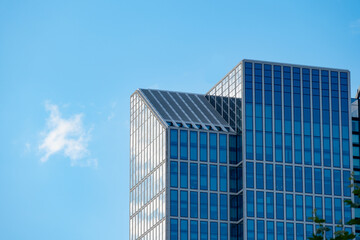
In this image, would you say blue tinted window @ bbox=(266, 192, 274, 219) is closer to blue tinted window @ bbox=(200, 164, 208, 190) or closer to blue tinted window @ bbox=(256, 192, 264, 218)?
blue tinted window @ bbox=(256, 192, 264, 218)

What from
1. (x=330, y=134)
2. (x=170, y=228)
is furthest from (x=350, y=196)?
(x=170, y=228)

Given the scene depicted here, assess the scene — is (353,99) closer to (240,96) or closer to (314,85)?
(314,85)

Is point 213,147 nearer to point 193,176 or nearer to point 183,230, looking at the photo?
point 193,176

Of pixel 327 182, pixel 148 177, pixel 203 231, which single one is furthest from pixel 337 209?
pixel 148 177

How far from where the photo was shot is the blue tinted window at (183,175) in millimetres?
176625

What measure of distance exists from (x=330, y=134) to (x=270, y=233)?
2329 centimetres

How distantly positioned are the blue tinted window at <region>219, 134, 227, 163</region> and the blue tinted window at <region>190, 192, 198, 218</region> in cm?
826

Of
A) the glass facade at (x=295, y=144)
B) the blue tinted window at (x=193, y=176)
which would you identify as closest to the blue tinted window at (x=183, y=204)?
the blue tinted window at (x=193, y=176)

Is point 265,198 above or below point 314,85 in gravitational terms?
below

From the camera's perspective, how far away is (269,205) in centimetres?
17662

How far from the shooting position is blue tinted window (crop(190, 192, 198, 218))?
575 ft

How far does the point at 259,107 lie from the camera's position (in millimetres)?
181375

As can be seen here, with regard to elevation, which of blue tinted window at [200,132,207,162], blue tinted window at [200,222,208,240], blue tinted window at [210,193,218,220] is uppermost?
blue tinted window at [200,132,207,162]

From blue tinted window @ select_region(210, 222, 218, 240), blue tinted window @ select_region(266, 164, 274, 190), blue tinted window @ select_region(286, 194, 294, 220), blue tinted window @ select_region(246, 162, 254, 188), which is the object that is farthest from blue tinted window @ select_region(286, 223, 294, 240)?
blue tinted window @ select_region(210, 222, 218, 240)
